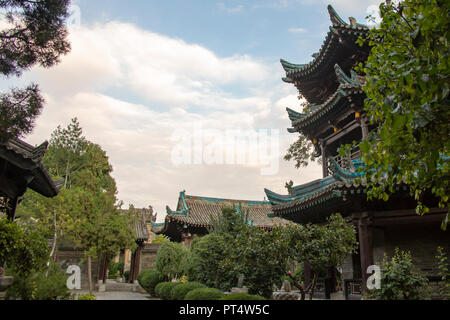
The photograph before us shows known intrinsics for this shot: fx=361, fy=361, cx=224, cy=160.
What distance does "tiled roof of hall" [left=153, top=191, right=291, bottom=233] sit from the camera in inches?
937

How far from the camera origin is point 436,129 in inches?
140

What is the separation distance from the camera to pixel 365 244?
10.1m

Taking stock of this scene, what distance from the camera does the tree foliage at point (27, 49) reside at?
5.47 m

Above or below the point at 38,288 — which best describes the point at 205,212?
above

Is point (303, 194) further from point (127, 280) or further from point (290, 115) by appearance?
point (127, 280)

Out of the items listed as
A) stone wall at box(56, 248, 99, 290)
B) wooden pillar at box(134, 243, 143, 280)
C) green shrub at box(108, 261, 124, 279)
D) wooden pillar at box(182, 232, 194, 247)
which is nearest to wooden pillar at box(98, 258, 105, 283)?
stone wall at box(56, 248, 99, 290)

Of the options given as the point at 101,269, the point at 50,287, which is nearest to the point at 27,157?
the point at 50,287

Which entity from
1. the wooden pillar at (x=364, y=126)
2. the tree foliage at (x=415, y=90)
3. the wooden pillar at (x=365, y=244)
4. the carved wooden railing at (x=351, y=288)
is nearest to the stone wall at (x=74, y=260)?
the carved wooden railing at (x=351, y=288)

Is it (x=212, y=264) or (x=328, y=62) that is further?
(x=212, y=264)

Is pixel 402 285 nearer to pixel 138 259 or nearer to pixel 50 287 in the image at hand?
pixel 50 287

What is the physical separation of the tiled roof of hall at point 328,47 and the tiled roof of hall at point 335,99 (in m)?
0.81

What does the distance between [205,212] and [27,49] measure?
22.0 meters

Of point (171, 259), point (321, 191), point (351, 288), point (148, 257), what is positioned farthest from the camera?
point (148, 257)
